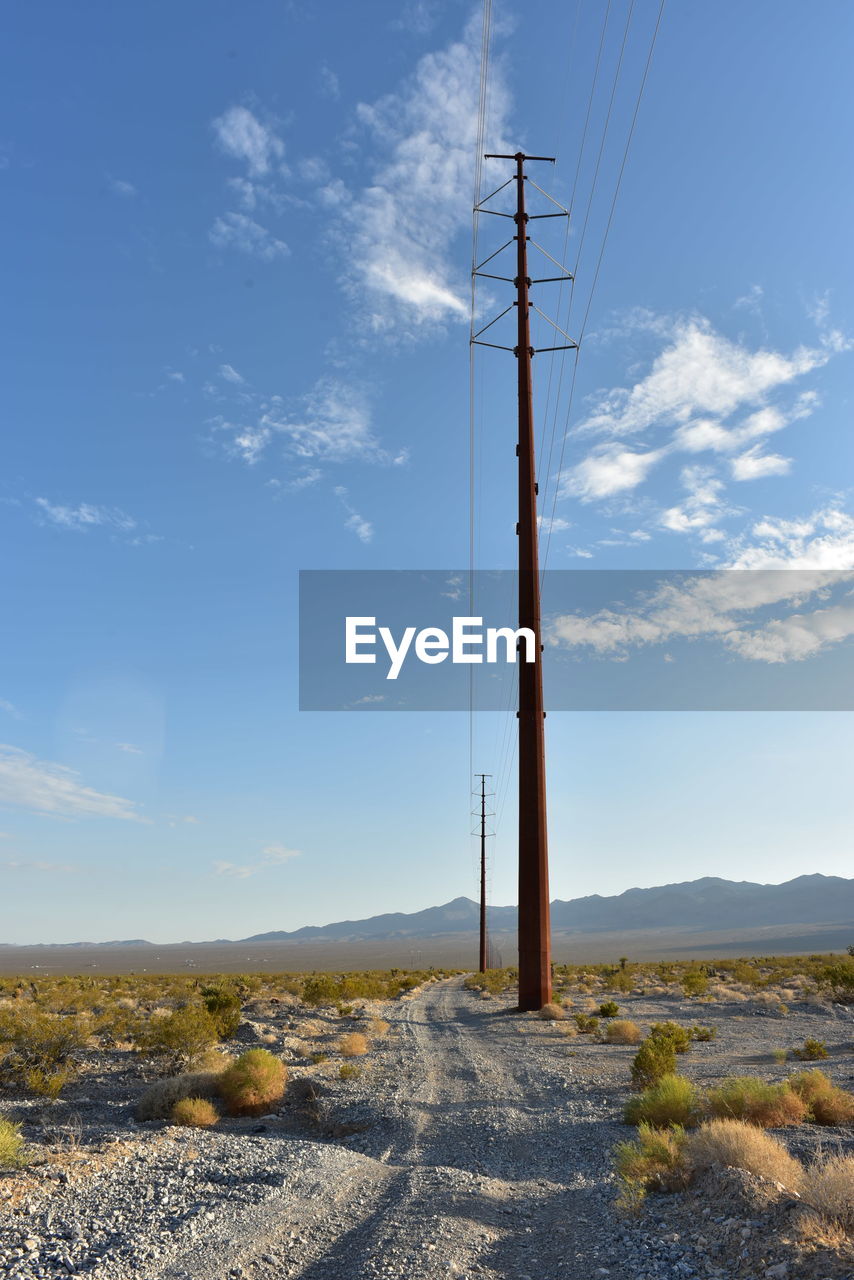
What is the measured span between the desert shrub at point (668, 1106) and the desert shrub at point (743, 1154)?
2876 mm

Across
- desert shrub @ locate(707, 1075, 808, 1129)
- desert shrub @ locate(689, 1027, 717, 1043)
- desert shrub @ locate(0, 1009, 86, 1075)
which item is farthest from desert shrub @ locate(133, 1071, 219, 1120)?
desert shrub @ locate(689, 1027, 717, 1043)

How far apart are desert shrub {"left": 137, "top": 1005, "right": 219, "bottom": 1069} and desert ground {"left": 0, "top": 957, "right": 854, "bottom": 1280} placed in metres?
0.23

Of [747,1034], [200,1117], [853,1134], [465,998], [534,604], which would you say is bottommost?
[465,998]

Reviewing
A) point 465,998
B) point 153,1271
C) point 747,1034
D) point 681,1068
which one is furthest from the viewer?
point 465,998

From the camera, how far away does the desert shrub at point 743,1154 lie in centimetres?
908

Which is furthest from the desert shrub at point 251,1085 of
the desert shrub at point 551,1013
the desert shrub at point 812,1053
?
the desert shrub at point 551,1013

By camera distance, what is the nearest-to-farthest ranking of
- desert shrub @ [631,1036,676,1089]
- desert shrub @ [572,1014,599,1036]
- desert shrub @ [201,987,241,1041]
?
desert shrub @ [631,1036,676,1089], desert shrub @ [201,987,241,1041], desert shrub @ [572,1014,599,1036]

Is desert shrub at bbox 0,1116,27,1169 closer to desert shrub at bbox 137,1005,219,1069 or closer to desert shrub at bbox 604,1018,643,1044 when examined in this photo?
desert shrub at bbox 137,1005,219,1069

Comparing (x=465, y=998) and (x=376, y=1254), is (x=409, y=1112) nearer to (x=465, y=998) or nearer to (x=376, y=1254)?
(x=376, y=1254)

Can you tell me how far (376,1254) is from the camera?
28.0 ft

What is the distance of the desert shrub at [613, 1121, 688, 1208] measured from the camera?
385 inches

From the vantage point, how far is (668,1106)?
13.3 metres

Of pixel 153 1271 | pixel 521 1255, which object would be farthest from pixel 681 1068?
pixel 153 1271

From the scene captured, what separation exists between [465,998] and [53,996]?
21547 millimetres
